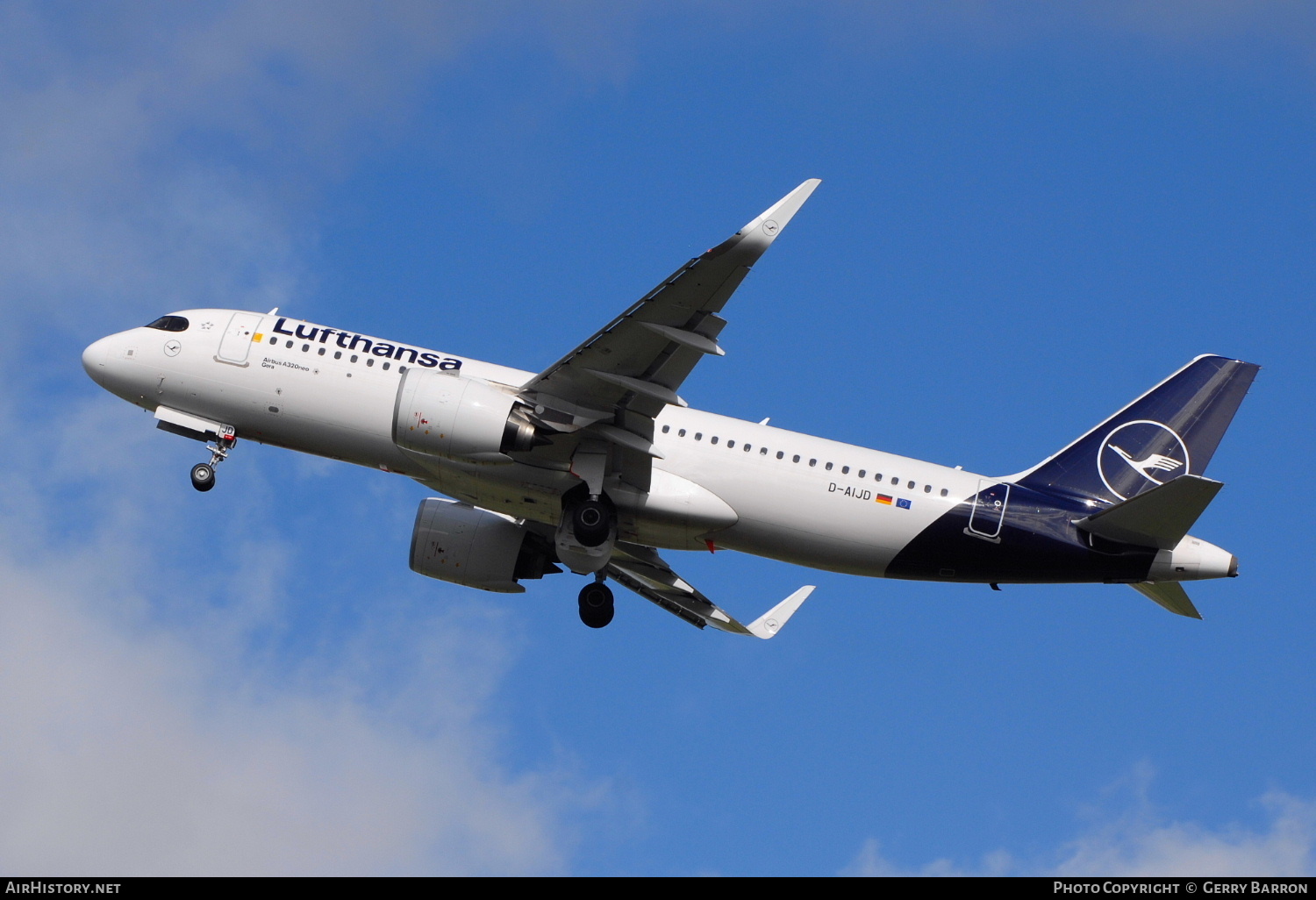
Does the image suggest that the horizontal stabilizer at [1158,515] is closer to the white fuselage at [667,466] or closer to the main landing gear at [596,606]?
the white fuselage at [667,466]

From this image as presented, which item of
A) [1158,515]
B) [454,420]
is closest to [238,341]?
[454,420]

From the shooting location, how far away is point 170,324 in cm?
3272

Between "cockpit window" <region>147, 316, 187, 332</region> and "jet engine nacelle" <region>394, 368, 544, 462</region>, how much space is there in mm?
8002

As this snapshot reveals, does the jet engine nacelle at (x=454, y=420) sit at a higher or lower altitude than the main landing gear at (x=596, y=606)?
higher

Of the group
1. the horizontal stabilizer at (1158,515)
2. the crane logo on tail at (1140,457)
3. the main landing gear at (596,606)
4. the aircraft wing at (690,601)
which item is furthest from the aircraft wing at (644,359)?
the crane logo on tail at (1140,457)

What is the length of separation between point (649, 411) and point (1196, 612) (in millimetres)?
13984

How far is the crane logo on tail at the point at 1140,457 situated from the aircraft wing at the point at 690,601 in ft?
29.7

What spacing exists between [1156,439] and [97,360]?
1058 inches

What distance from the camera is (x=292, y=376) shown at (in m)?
30.7

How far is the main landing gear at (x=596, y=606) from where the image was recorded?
32188 millimetres

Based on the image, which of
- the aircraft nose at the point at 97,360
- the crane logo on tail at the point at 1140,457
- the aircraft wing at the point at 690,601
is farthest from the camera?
the aircraft wing at the point at 690,601

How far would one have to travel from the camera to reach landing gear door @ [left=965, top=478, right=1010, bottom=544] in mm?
29906

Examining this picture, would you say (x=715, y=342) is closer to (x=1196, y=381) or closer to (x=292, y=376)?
(x=292, y=376)
